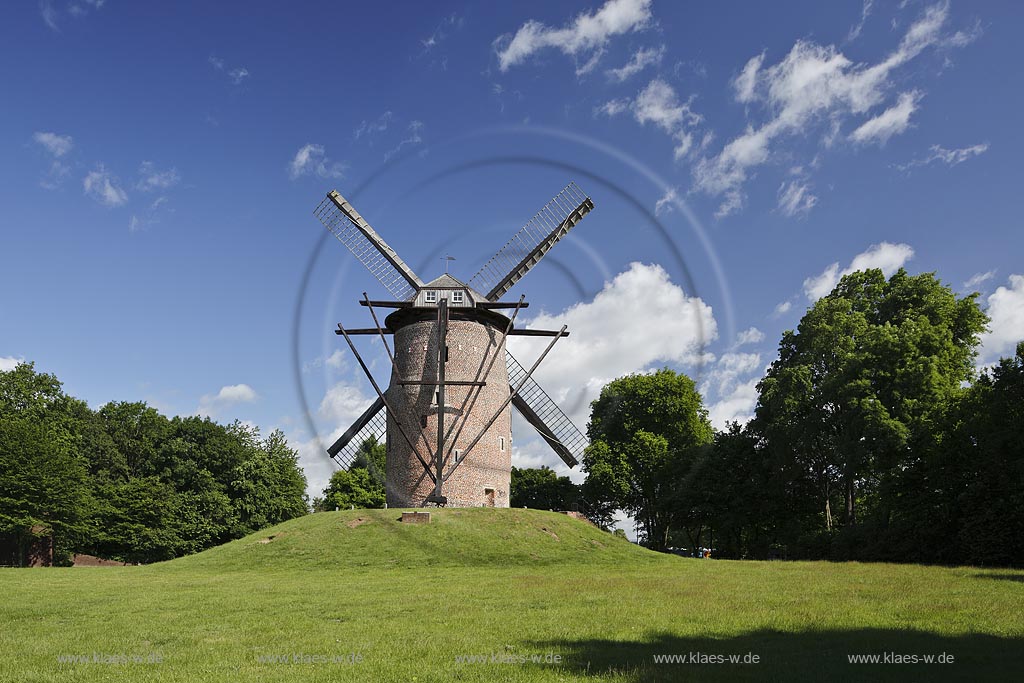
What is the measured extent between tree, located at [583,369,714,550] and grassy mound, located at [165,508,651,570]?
2224 cm

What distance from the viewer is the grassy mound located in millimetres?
31453

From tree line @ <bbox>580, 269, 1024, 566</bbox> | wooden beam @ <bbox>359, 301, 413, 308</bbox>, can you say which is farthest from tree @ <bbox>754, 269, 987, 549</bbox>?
wooden beam @ <bbox>359, 301, 413, 308</bbox>

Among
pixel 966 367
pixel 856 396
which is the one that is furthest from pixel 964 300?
pixel 856 396

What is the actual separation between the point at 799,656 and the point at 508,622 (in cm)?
586

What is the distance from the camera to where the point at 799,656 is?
11.3m

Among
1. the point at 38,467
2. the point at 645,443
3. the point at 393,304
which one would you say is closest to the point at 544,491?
the point at 645,443

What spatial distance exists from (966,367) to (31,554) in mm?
63802

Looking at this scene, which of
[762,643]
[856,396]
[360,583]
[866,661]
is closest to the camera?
[866,661]

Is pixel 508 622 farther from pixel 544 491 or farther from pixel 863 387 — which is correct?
pixel 544 491

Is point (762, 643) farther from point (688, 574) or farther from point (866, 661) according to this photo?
point (688, 574)

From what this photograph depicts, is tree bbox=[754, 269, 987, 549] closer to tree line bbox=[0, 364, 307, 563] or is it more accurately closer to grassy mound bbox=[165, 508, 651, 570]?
grassy mound bbox=[165, 508, 651, 570]

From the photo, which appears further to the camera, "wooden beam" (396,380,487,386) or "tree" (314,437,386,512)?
"tree" (314,437,386,512)

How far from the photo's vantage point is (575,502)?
68750mm

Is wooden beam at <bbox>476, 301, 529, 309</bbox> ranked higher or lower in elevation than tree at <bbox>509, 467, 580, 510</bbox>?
higher
